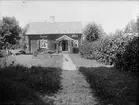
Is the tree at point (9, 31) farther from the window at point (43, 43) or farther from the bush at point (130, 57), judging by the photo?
the bush at point (130, 57)

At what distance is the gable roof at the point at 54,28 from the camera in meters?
37.5

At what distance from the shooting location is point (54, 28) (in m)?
39.0

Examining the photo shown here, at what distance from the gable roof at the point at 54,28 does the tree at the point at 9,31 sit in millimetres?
5220

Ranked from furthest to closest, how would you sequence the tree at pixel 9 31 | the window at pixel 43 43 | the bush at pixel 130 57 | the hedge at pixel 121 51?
the tree at pixel 9 31, the window at pixel 43 43, the hedge at pixel 121 51, the bush at pixel 130 57

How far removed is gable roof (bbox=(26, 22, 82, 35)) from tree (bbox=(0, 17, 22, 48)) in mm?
5220

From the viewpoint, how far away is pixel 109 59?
1498cm

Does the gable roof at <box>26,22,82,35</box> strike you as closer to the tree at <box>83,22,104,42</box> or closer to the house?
the house

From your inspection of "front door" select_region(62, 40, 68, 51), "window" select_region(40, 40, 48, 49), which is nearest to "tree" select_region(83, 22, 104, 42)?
"front door" select_region(62, 40, 68, 51)

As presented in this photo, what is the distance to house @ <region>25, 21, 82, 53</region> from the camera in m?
36.7

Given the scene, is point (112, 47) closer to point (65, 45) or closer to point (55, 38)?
point (65, 45)

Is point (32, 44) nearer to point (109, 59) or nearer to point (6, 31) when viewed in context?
point (6, 31)

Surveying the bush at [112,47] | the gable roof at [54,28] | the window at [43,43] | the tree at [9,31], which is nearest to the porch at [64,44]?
the gable roof at [54,28]

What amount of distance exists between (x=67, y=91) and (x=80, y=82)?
1702 mm

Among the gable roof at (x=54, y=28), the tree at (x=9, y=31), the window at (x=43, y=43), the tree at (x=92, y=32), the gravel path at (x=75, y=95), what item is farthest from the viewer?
the tree at (x=9, y=31)
